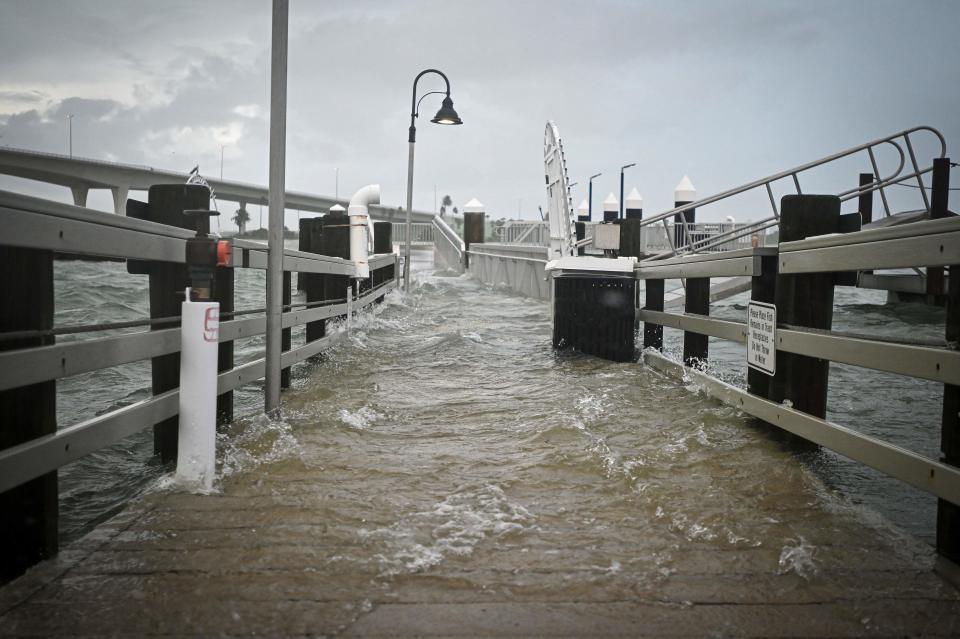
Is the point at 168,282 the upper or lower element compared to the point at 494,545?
upper

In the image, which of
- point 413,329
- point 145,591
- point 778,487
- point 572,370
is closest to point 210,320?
point 145,591

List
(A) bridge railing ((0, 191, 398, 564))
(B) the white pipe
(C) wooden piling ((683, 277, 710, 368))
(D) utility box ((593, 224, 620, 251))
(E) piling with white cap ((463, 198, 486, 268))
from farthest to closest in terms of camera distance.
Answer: (E) piling with white cap ((463, 198, 486, 268))
(B) the white pipe
(D) utility box ((593, 224, 620, 251))
(C) wooden piling ((683, 277, 710, 368))
(A) bridge railing ((0, 191, 398, 564))

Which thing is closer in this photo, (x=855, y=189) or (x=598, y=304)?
(x=598, y=304)

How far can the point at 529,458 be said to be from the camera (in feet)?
15.1

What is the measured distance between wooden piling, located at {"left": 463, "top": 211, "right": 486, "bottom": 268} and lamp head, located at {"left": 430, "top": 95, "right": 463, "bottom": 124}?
15.4m

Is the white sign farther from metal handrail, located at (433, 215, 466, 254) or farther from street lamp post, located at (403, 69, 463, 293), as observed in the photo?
metal handrail, located at (433, 215, 466, 254)

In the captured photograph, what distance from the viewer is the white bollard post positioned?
12.5ft

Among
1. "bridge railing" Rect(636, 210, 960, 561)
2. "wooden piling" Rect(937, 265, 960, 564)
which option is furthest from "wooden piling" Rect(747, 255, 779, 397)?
"wooden piling" Rect(937, 265, 960, 564)

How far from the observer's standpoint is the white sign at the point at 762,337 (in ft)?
16.6

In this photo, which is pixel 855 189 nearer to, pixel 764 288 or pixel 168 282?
pixel 764 288

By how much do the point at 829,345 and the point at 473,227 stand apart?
32764mm

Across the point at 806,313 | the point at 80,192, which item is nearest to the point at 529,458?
the point at 806,313

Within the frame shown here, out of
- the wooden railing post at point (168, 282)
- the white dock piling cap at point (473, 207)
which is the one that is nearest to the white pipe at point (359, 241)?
the wooden railing post at point (168, 282)

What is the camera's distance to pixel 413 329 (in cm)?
1303
